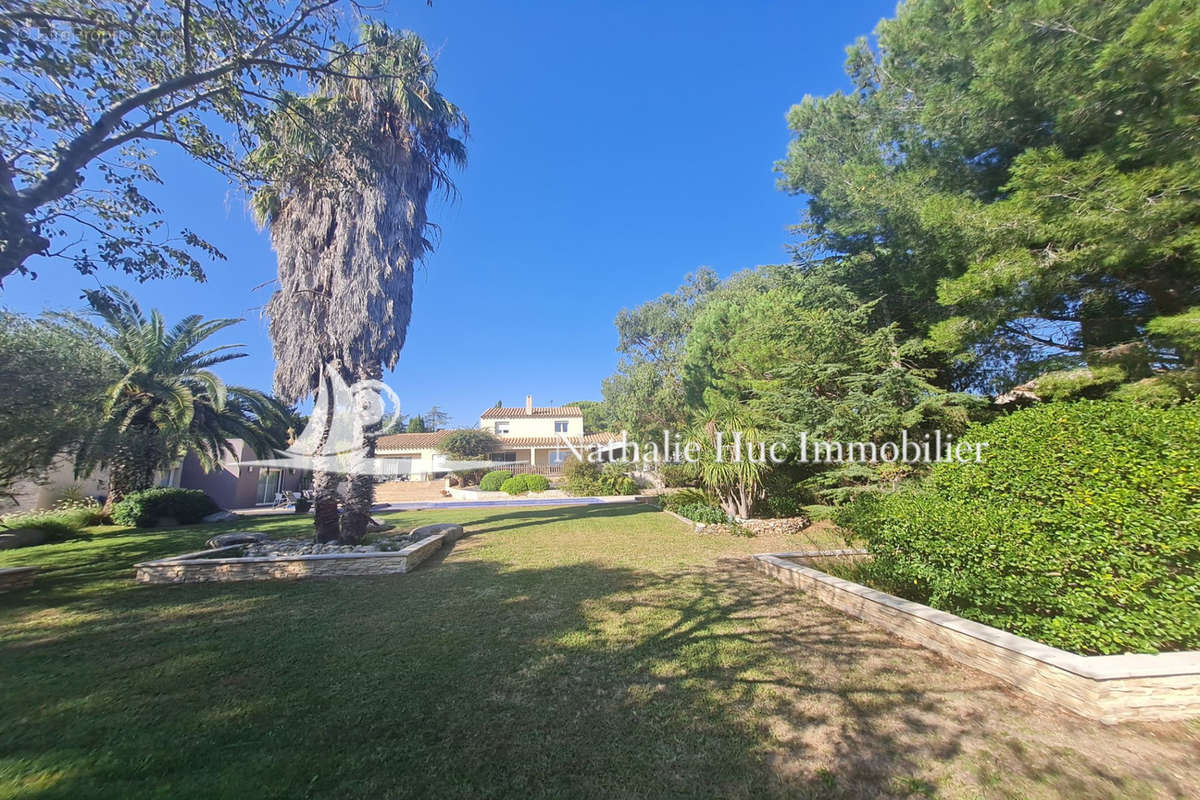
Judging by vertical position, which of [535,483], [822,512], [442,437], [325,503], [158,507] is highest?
[442,437]

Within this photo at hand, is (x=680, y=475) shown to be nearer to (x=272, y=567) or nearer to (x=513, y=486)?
(x=513, y=486)

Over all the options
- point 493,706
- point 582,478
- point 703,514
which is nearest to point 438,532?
point 703,514

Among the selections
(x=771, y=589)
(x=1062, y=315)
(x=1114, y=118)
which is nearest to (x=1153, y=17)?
(x=1114, y=118)

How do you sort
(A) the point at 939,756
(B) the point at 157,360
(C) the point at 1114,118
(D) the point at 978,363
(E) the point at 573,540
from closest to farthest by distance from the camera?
(A) the point at 939,756
(C) the point at 1114,118
(D) the point at 978,363
(E) the point at 573,540
(B) the point at 157,360

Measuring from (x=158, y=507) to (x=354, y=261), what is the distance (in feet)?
40.0

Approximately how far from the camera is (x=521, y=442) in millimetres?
38625

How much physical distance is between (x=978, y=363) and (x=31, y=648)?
46.3 feet

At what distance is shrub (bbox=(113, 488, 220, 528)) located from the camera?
549 inches

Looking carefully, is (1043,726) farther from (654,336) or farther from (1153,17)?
(654,336)

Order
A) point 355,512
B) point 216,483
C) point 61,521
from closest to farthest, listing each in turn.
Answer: point 355,512 < point 61,521 < point 216,483

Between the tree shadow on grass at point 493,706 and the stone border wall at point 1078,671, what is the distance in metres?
0.23

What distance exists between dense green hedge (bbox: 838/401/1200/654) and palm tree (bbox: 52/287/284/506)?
16616 millimetres

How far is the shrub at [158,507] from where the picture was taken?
1395cm

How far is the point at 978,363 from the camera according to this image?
27.7ft
